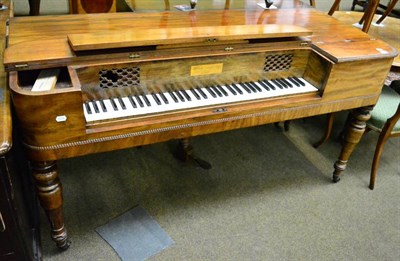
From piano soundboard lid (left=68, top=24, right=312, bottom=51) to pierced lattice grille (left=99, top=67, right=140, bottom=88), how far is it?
0.33ft

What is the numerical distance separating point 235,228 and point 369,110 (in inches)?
37.2

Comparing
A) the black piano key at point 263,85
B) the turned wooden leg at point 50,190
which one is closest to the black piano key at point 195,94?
the black piano key at point 263,85

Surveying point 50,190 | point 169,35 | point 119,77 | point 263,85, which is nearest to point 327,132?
point 263,85

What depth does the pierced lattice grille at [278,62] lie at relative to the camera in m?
1.67

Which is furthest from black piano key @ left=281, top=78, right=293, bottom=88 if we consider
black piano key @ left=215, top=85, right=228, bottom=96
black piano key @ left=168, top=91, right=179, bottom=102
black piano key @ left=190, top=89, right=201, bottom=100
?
black piano key @ left=168, top=91, right=179, bottom=102

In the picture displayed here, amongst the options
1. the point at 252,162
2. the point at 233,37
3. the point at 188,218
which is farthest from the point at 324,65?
the point at 188,218

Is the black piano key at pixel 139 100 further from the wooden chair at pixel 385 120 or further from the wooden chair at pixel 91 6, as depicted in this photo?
the wooden chair at pixel 385 120

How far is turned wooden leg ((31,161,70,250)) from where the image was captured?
4.36ft

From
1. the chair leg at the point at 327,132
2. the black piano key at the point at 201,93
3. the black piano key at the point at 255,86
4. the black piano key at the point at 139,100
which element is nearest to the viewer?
the black piano key at the point at 139,100

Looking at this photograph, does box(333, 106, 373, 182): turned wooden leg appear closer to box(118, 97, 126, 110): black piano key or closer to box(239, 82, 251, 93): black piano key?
box(239, 82, 251, 93): black piano key

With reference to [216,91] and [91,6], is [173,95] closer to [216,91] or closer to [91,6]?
[216,91]

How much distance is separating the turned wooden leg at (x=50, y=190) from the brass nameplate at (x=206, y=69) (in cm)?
66

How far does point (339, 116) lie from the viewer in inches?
114

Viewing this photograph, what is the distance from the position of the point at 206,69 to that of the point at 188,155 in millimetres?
804
